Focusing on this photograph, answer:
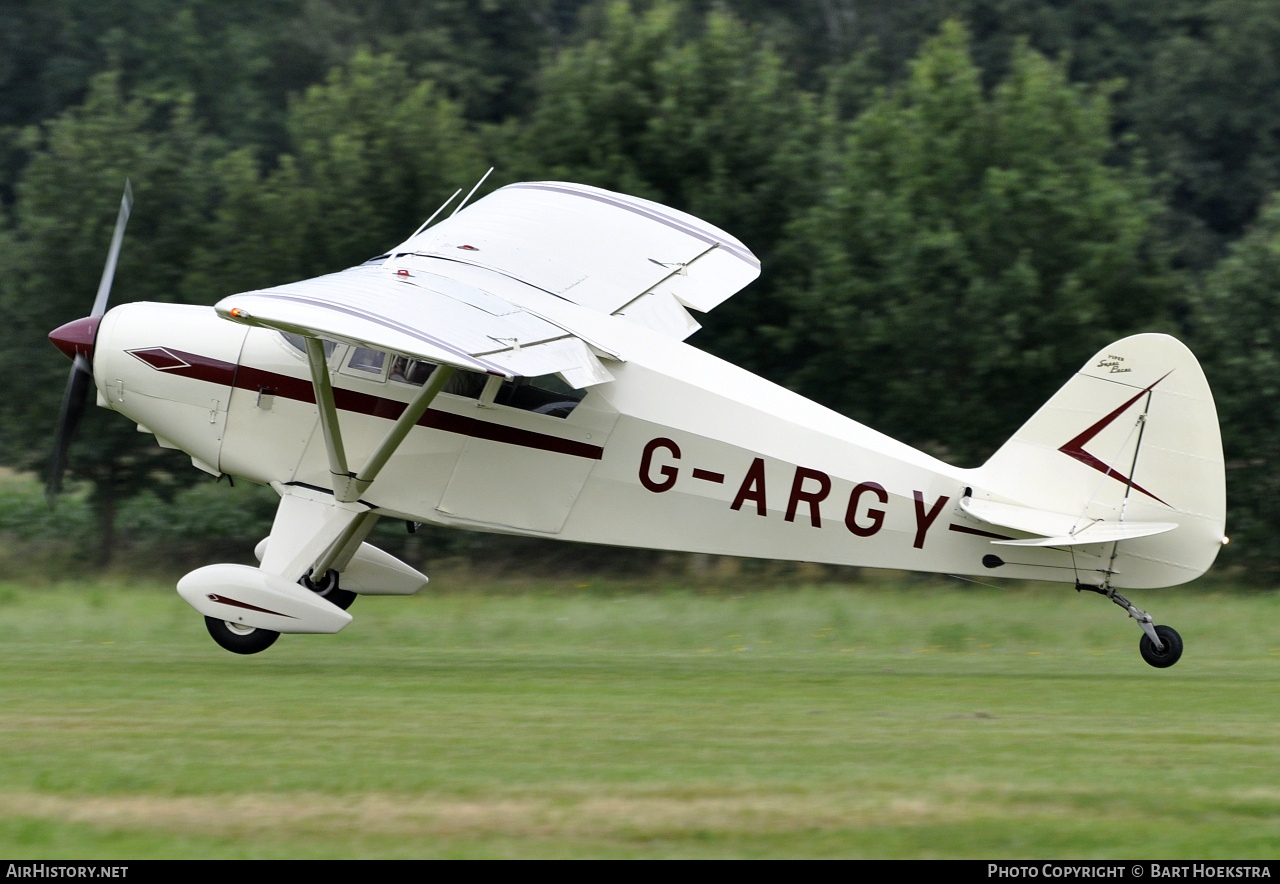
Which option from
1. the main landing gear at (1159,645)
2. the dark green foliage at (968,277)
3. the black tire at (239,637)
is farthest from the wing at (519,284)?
the dark green foliage at (968,277)

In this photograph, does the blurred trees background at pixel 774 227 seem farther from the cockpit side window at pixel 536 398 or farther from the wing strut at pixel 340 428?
the wing strut at pixel 340 428

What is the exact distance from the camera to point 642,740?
7586 millimetres

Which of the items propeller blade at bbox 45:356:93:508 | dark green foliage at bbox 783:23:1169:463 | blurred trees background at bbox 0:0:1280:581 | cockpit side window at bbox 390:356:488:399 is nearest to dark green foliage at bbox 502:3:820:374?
blurred trees background at bbox 0:0:1280:581

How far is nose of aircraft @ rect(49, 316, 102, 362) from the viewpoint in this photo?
1033cm

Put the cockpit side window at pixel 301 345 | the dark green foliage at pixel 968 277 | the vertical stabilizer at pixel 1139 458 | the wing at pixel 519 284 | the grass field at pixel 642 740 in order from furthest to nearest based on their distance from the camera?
1. the dark green foliage at pixel 968 277
2. the cockpit side window at pixel 301 345
3. the vertical stabilizer at pixel 1139 458
4. the wing at pixel 519 284
5. the grass field at pixel 642 740

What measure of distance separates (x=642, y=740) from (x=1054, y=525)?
3384mm

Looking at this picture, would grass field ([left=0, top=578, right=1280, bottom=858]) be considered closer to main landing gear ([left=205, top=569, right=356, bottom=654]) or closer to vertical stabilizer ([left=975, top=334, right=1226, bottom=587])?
main landing gear ([left=205, top=569, right=356, bottom=654])

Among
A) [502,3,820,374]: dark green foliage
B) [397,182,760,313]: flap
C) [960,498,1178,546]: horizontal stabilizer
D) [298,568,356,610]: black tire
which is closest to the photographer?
[960,498,1178,546]: horizontal stabilizer

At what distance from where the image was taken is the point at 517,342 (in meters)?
8.62

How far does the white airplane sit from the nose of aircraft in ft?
0.05

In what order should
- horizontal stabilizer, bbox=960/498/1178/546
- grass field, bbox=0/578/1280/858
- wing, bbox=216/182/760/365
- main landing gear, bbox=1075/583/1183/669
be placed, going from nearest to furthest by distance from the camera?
grass field, bbox=0/578/1280/858, wing, bbox=216/182/760/365, horizontal stabilizer, bbox=960/498/1178/546, main landing gear, bbox=1075/583/1183/669

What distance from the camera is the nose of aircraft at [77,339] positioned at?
1033 centimetres

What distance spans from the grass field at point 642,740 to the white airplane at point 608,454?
87 centimetres
